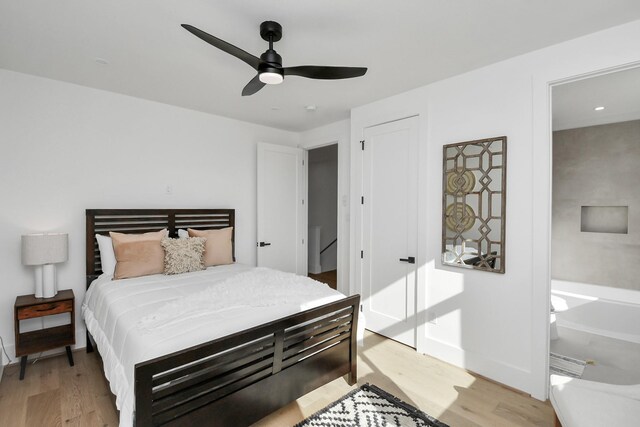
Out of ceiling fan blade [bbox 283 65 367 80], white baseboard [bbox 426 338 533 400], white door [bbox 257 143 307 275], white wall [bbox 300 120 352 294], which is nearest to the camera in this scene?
ceiling fan blade [bbox 283 65 367 80]

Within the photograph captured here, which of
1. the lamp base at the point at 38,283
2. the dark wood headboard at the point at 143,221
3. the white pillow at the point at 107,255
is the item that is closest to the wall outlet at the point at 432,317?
the dark wood headboard at the point at 143,221

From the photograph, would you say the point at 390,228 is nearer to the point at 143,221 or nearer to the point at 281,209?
the point at 281,209

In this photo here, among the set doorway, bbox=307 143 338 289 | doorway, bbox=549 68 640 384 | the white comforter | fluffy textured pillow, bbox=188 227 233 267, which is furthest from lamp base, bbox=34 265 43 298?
doorway, bbox=549 68 640 384

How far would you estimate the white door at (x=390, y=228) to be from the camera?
10.6 feet

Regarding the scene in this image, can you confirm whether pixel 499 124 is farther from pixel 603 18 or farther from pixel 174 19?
pixel 174 19

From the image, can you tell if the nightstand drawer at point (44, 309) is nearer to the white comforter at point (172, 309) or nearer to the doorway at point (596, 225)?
the white comforter at point (172, 309)

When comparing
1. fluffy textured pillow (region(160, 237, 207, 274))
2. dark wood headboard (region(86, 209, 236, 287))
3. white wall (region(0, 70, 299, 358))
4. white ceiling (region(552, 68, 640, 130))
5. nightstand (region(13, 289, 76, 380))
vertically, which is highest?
white ceiling (region(552, 68, 640, 130))

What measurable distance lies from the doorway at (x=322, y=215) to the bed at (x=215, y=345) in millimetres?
3709

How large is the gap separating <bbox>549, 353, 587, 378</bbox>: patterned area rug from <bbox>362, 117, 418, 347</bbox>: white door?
124 cm

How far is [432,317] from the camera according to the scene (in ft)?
9.87

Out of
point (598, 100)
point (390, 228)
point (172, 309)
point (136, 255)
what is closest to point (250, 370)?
point (172, 309)

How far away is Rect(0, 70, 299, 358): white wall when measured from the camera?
111 inches

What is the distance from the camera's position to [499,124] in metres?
2.60

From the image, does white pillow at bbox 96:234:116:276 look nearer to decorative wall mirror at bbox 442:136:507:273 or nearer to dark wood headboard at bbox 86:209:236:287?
dark wood headboard at bbox 86:209:236:287
